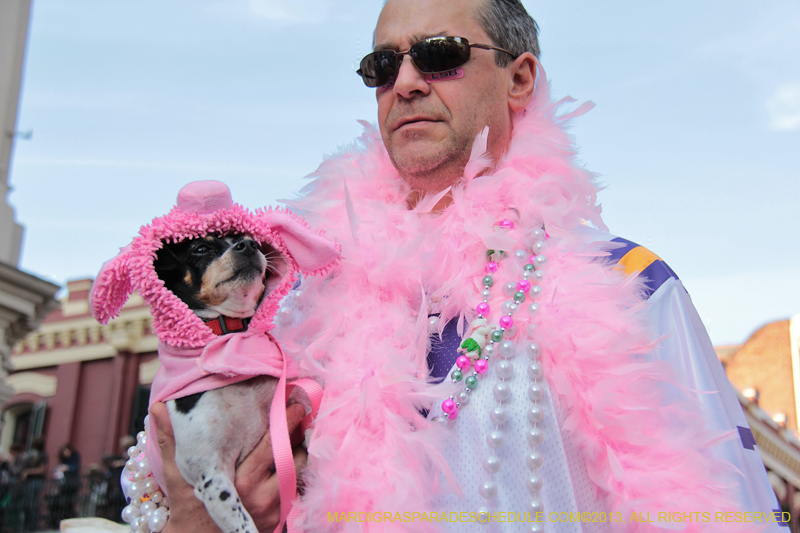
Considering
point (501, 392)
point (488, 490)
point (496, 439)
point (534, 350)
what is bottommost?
point (488, 490)

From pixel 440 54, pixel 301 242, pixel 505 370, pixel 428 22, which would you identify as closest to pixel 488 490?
pixel 505 370

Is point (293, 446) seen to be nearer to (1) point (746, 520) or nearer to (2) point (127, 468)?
(2) point (127, 468)

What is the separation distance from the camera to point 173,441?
150cm

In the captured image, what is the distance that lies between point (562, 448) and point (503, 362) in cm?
24

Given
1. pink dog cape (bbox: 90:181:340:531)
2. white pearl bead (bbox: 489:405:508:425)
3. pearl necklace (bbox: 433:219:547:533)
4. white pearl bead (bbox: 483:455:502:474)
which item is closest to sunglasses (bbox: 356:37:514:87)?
pearl necklace (bbox: 433:219:547:533)

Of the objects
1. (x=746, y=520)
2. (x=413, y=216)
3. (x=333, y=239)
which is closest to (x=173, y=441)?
(x=333, y=239)

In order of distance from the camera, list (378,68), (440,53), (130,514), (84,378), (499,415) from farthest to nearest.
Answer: (84,378)
(378,68)
(440,53)
(130,514)
(499,415)

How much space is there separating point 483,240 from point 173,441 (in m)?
0.95

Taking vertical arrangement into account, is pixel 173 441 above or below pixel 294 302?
below

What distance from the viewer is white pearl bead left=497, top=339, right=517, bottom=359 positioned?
163cm

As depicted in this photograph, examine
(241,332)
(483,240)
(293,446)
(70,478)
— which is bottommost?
(70,478)

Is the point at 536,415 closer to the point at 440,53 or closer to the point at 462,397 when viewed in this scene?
the point at 462,397

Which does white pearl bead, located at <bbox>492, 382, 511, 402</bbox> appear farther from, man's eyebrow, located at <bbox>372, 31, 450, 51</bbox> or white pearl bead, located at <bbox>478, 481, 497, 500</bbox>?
man's eyebrow, located at <bbox>372, 31, 450, 51</bbox>

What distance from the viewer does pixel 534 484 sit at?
1.49 meters
